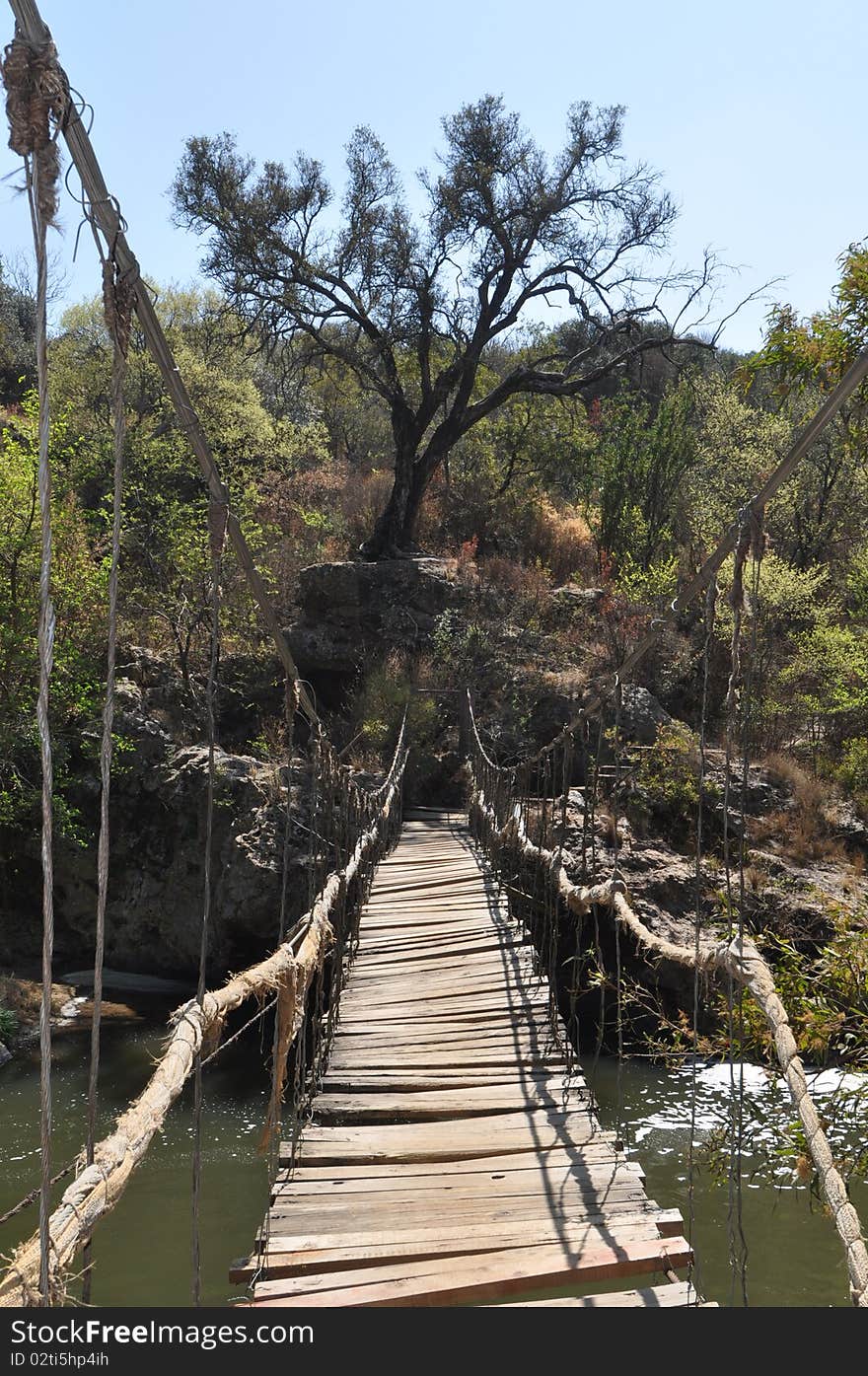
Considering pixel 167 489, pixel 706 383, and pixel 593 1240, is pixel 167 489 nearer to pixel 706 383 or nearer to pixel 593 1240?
pixel 706 383

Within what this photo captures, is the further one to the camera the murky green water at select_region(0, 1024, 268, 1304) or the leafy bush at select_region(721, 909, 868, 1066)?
the murky green water at select_region(0, 1024, 268, 1304)

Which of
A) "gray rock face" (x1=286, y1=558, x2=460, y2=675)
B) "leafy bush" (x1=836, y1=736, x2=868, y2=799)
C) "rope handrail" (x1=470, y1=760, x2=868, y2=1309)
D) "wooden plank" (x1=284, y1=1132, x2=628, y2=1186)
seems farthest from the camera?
"gray rock face" (x1=286, y1=558, x2=460, y2=675)

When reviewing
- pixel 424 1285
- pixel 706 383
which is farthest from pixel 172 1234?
pixel 706 383

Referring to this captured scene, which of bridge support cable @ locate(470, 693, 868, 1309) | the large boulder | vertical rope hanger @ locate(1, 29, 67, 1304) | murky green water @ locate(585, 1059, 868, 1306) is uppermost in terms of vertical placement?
vertical rope hanger @ locate(1, 29, 67, 1304)

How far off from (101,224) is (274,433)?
19113 millimetres

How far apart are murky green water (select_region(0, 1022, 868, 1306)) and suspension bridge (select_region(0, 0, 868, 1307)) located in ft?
3.80

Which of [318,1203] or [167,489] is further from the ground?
[167,489]

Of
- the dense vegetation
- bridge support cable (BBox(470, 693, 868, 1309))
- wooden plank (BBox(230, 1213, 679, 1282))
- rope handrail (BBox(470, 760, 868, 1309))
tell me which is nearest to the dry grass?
the dense vegetation

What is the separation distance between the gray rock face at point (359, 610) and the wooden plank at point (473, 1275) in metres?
12.0

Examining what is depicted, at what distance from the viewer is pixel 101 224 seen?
1394mm

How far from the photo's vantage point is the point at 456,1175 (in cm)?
279

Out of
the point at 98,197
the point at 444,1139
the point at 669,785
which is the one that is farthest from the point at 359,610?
the point at 98,197

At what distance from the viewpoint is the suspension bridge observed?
3.89 ft

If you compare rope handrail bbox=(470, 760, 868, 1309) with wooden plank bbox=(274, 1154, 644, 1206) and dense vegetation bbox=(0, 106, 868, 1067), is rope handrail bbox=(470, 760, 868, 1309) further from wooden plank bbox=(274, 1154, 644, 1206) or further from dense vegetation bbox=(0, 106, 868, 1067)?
dense vegetation bbox=(0, 106, 868, 1067)
